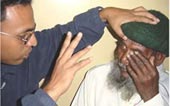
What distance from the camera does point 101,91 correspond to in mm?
2219

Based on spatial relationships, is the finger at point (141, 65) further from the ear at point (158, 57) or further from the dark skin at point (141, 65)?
the ear at point (158, 57)

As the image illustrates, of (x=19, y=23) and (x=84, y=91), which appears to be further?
(x=84, y=91)

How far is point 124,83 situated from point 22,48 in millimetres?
731

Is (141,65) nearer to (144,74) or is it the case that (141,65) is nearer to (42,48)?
(144,74)

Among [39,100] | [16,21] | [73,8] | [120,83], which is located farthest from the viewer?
[73,8]

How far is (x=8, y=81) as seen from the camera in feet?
5.87

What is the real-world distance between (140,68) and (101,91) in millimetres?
562

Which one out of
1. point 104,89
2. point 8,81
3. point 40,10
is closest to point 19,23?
point 8,81

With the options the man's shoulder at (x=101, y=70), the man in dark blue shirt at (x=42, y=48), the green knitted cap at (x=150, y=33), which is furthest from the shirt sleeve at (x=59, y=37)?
the man's shoulder at (x=101, y=70)

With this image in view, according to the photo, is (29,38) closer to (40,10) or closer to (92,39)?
(92,39)

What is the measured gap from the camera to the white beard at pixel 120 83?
79.6 inches

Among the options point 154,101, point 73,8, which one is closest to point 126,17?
point 154,101

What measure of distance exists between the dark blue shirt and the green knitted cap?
A: 0.52 ft

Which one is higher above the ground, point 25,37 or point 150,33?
point 25,37
